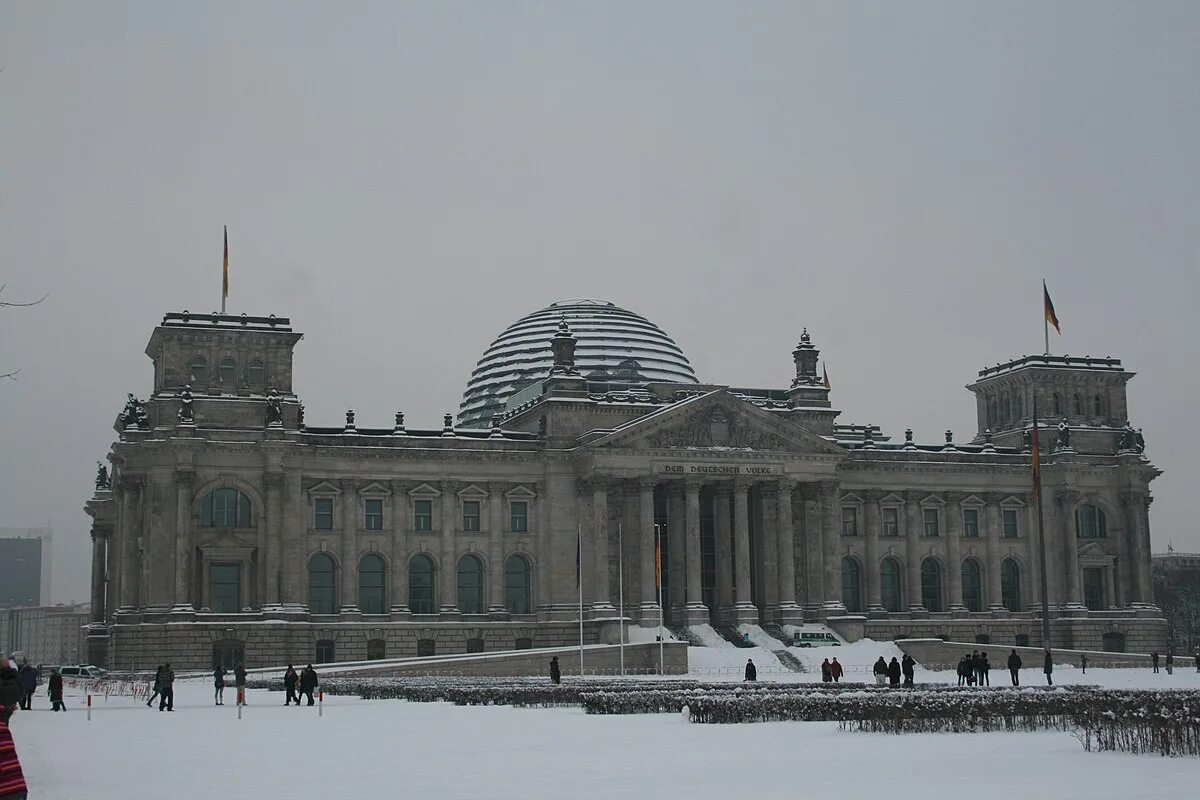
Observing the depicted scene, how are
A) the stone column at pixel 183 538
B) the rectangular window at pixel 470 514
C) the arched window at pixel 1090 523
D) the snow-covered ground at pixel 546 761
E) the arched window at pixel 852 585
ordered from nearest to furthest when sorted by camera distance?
1. the snow-covered ground at pixel 546 761
2. the stone column at pixel 183 538
3. the rectangular window at pixel 470 514
4. the arched window at pixel 852 585
5. the arched window at pixel 1090 523

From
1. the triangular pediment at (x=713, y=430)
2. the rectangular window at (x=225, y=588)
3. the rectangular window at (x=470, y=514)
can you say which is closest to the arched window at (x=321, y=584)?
the rectangular window at (x=225, y=588)

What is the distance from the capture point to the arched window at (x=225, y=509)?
8731cm

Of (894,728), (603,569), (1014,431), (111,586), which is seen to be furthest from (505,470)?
(894,728)

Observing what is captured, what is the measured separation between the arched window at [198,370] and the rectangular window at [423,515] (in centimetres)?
1368

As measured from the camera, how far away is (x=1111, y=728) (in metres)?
31.5

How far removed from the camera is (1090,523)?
107 metres

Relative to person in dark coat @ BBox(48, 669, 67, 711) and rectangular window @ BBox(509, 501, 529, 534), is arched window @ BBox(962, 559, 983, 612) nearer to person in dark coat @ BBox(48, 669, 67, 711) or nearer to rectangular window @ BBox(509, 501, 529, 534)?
rectangular window @ BBox(509, 501, 529, 534)

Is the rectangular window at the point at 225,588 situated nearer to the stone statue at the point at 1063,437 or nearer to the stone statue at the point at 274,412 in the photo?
the stone statue at the point at 274,412

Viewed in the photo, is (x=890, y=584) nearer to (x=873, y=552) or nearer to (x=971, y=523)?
(x=873, y=552)

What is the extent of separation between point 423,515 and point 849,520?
2700 centimetres

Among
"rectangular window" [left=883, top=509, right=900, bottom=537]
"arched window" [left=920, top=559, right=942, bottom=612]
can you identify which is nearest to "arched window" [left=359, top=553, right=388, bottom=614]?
"rectangular window" [left=883, top=509, right=900, bottom=537]

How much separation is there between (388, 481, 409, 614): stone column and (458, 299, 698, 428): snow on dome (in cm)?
1979

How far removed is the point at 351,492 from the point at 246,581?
761 cm

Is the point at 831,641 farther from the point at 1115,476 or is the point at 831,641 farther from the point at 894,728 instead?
the point at 894,728
